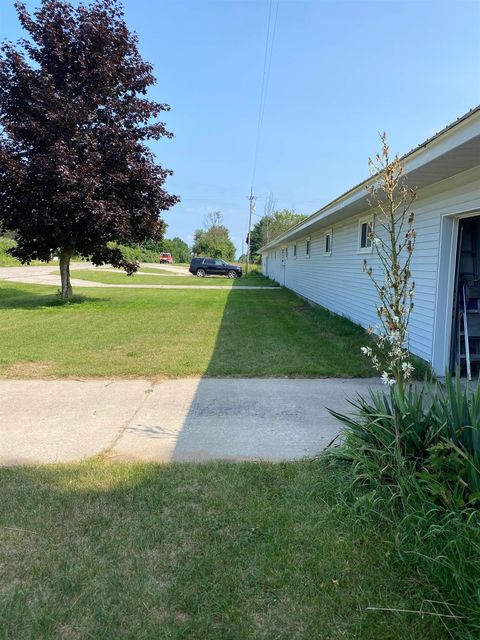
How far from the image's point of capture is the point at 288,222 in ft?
203

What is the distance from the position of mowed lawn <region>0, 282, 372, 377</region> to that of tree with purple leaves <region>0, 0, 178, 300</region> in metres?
2.51

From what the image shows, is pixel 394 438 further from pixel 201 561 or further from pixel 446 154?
pixel 446 154

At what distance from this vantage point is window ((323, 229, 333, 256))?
41.8ft

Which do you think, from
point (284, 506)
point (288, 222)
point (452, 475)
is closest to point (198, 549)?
point (284, 506)

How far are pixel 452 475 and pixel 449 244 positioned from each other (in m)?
4.17

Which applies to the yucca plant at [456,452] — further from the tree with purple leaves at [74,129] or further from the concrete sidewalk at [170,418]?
the tree with purple leaves at [74,129]

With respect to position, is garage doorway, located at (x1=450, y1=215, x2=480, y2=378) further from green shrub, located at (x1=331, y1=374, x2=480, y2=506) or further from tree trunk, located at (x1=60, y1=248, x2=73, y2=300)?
tree trunk, located at (x1=60, y1=248, x2=73, y2=300)

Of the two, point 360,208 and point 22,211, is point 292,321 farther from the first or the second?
point 22,211

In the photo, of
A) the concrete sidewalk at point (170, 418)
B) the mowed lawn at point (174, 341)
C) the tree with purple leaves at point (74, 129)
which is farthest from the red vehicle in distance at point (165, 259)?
the concrete sidewalk at point (170, 418)

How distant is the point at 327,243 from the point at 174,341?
6.92 m

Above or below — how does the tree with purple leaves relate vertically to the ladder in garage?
above

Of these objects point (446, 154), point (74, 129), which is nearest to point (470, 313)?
point (446, 154)

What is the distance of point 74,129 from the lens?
37.0 feet

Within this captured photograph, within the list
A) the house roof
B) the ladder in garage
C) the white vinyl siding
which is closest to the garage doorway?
the ladder in garage
